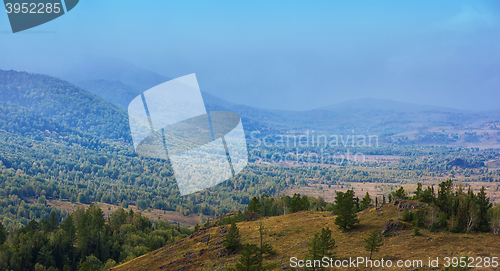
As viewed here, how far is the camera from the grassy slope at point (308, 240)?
25391mm

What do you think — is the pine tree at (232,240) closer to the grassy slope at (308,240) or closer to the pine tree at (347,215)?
the grassy slope at (308,240)

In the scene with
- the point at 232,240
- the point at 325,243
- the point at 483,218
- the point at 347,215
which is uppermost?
the point at 483,218

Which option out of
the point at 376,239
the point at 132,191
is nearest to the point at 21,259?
the point at 376,239

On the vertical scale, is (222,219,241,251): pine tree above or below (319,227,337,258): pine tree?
below

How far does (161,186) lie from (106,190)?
3003 centimetres

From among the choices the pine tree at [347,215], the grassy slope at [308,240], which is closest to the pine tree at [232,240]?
the grassy slope at [308,240]

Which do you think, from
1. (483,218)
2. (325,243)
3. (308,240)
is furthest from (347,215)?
(483,218)


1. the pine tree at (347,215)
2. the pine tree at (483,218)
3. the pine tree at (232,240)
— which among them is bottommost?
the pine tree at (232,240)

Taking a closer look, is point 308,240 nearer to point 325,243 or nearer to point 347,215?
point 347,215

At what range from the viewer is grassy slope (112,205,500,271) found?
2539 centimetres

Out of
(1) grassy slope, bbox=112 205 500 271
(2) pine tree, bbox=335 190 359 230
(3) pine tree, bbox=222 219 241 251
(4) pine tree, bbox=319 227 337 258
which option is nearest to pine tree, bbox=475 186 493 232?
(1) grassy slope, bbox=112 205 500 271

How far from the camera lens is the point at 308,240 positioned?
107 feet

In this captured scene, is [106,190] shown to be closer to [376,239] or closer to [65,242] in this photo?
[65,242]

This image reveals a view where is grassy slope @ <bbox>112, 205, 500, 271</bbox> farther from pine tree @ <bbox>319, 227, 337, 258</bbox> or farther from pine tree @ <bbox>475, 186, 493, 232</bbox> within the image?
pine tree @ <bbox>319, 227, 337, 258</bbox>
